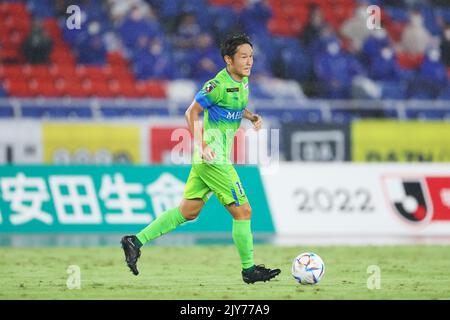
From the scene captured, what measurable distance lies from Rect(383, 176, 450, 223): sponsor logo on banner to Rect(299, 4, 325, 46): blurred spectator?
6459 millimetres

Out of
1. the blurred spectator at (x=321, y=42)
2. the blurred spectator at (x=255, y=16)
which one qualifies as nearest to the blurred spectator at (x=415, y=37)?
the blurred spectator at (x=321, y=42)

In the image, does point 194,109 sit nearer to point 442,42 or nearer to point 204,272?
point 204,272

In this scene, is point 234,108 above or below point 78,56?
below

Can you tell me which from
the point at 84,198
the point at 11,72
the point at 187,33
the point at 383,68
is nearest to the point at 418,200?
the point at 84,198

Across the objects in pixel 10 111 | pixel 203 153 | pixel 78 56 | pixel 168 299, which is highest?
pixel 78 56

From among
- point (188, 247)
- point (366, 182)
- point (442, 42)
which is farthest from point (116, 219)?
point (442, 42)

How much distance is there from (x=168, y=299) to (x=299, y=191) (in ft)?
24.1

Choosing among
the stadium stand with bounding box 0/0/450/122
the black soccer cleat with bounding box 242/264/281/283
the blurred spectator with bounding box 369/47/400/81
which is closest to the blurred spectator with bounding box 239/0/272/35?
the stadium stand with bounding box 0/0/450/122

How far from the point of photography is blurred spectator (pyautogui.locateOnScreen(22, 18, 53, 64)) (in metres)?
19.7

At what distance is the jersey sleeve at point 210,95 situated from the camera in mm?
9234

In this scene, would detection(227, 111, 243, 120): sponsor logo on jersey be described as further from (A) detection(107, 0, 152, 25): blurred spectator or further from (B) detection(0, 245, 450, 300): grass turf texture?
(A) detection(107, 0, 152, 25): blurred spectator

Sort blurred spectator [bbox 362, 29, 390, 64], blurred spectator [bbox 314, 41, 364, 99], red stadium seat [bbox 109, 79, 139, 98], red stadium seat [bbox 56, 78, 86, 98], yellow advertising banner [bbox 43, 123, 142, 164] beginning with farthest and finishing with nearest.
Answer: blurred spectator [bbox 362, 29, 390, 64]
blurred spectator [bbox 314, 41, 364, 99]
red stadium seat [bbox 109, 79, 139, 98]
red stadium seat [bbox 56, 78, 86, 98]
yellow advertising banner [bbox 43, 123, 142, 164]

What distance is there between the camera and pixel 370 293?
28.7ft

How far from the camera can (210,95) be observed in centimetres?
923
